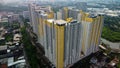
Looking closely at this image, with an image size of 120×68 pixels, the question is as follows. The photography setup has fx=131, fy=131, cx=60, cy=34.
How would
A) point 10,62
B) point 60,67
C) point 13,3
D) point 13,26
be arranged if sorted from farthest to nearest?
point 13,3
point 13,26
point 10,62
point 60,67

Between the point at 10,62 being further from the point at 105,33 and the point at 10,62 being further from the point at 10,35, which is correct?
the point at 105,33

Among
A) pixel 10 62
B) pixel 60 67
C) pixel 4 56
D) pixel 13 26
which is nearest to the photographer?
pixel 60 67

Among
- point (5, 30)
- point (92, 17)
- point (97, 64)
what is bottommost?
point (97, 64)

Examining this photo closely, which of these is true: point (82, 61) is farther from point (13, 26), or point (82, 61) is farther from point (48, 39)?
point (13, 26)

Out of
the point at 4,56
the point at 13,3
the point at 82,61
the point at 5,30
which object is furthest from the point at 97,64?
the point at 13,3

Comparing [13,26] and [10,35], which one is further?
[13,26]

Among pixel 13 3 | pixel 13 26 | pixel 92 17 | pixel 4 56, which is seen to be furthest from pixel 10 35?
pixel 13 3

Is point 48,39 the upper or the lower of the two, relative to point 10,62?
upper

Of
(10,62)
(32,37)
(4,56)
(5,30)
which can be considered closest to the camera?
(10,62)

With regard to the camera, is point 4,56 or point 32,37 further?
point 32,37
